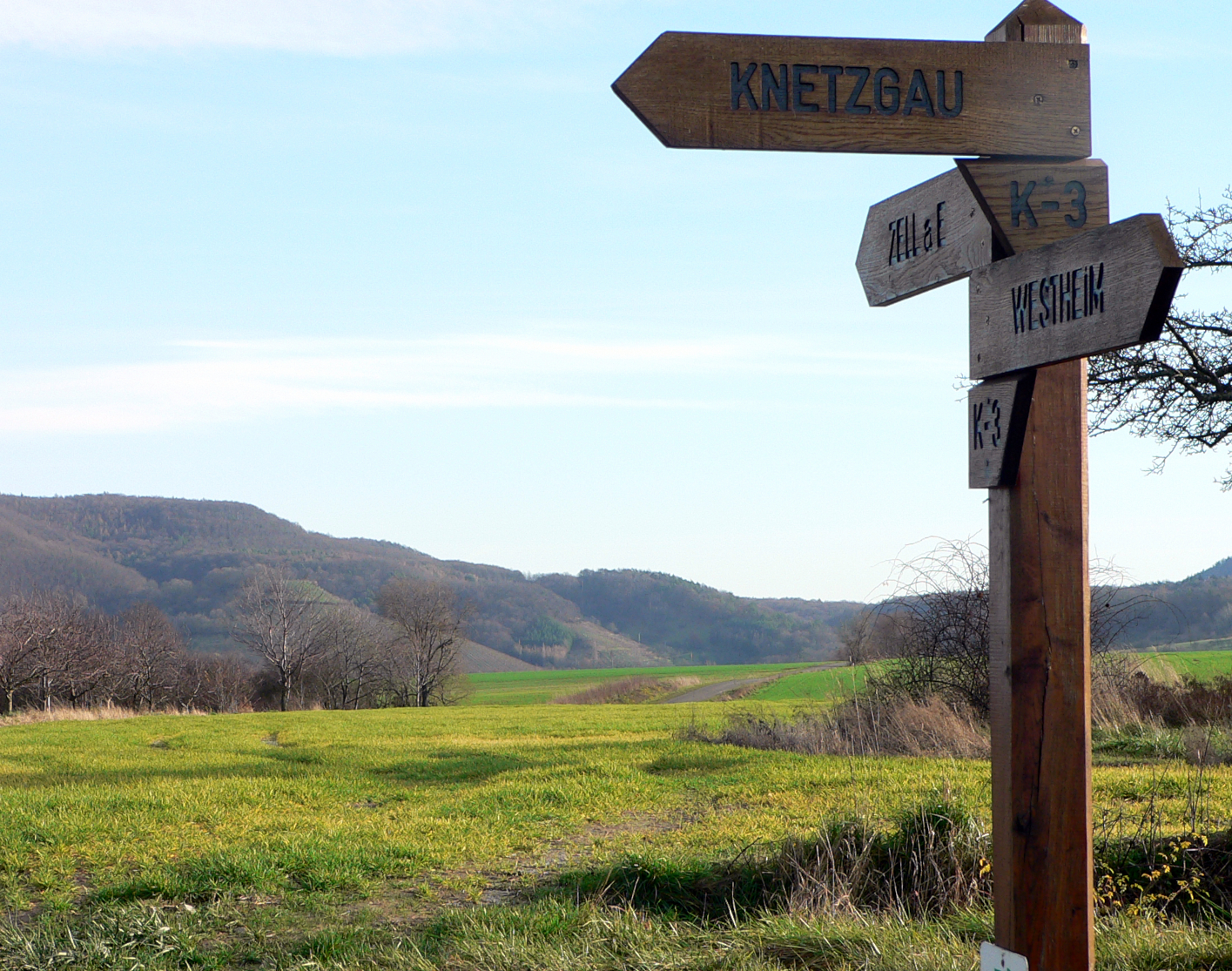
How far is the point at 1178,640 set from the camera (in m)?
79.7

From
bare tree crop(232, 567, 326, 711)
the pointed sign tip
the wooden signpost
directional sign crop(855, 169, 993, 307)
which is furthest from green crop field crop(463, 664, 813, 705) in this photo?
the pointed sign tip

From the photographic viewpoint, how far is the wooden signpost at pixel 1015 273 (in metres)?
2.85

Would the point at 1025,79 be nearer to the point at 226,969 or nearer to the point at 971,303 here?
the point at 971,303

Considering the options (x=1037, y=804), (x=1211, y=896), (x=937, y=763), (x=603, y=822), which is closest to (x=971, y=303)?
(x=1037, y=804)

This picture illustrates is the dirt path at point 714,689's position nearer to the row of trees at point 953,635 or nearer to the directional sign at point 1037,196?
the row of trees at point 953,635

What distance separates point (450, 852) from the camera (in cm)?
733

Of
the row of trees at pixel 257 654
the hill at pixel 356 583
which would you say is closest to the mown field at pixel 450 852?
the row of trees at pixel 257 654

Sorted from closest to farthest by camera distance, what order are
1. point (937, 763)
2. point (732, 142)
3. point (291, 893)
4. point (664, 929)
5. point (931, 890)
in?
point (732, 142), point (664, 929), point (931, 890), point (291, 893), point (937, 763)

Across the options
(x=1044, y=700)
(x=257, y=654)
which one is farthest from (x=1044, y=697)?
(x=257, y=654)

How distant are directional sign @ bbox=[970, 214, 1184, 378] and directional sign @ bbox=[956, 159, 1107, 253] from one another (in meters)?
0.13

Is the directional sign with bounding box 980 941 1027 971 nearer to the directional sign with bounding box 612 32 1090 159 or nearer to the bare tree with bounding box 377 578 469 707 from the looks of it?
the directional sign with bounding box 612 32 1090 159

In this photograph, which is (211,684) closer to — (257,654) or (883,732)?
(257,654)

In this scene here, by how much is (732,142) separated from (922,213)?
2.35 feet

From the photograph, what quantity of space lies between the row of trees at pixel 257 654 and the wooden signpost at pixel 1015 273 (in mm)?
46211
